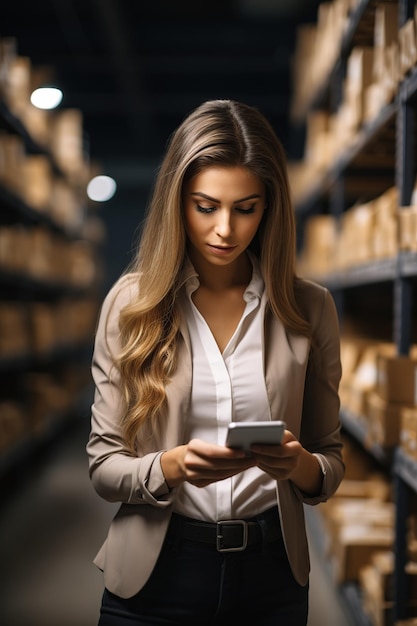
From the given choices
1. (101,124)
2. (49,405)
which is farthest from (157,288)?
(101,124)

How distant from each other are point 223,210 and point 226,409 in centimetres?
41

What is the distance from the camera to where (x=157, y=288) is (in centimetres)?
168

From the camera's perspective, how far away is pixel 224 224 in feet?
5.45

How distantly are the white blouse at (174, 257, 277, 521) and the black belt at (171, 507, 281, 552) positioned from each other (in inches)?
0.8

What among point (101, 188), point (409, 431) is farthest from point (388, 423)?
point (101, 188)

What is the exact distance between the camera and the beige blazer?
1.60m

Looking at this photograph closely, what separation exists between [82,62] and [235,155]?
7.93 meters

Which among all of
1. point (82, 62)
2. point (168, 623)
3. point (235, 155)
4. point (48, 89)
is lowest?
point (168, 623)

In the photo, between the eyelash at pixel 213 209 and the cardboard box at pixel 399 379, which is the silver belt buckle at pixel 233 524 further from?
the cardboard box at pixel 399 379

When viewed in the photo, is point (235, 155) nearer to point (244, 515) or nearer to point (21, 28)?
point (244, 515)

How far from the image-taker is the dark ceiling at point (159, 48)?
8.08 m

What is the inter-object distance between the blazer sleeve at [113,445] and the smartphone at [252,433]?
0.67 ft

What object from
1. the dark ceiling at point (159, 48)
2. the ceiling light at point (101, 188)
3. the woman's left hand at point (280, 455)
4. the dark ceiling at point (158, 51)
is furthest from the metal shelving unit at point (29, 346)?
the woman's left hand at point (280, 455)

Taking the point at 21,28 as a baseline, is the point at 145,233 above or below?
below
